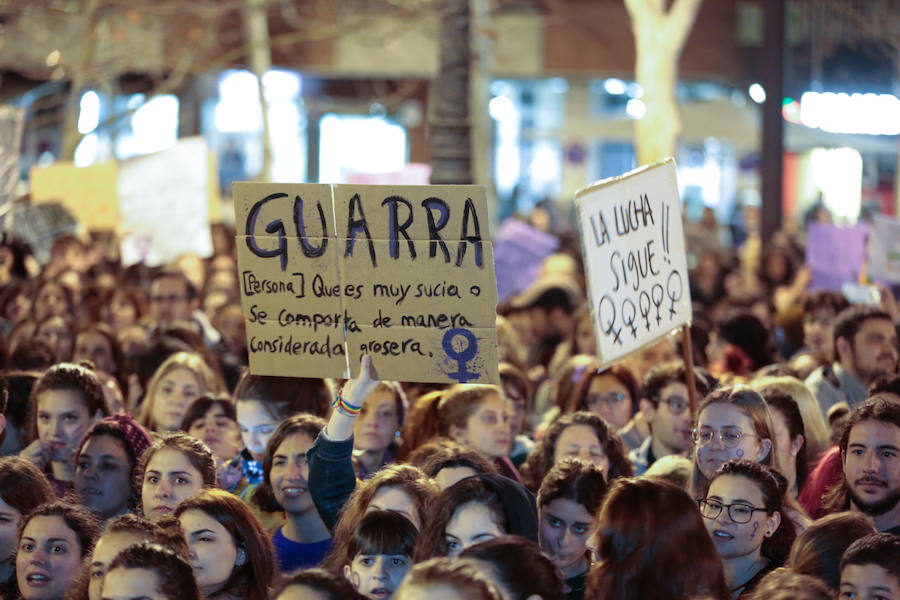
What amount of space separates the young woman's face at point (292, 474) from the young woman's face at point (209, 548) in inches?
29.1

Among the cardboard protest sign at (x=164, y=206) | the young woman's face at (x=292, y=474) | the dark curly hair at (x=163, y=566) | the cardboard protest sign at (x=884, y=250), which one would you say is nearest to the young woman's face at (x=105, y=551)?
the dark curly hair at (x=163, y=566)

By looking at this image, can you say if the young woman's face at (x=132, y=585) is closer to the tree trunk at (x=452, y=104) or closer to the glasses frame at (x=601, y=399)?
the glasses frame at (x=601, y=399)

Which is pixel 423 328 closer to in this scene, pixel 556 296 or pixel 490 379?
pixel 490 379

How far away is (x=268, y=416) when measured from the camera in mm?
6648

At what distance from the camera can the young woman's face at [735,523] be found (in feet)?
16.4

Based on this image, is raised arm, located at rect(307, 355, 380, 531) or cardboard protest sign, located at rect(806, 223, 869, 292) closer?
raised arm, located at rect(307, 355, 380, 531)

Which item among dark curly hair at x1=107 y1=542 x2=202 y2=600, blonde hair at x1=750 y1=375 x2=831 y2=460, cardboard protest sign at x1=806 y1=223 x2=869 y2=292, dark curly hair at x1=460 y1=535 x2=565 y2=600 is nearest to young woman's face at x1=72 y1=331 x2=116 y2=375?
blonde hair at x1=750 y1=375 x2=831 y2=460

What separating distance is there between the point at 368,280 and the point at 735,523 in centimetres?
165

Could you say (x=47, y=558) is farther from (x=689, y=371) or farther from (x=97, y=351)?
(x=97, y=351)

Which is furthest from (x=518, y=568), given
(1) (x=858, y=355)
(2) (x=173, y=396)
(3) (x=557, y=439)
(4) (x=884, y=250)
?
(4) (x=884, y=250)

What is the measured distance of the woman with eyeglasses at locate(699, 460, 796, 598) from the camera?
197 inches

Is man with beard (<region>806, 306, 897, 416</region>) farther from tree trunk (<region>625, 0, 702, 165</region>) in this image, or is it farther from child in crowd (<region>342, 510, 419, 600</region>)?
tree trunk (<region>625, 0, 702, 165</region>)

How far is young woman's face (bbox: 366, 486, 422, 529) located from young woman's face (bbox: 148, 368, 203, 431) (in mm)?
2799

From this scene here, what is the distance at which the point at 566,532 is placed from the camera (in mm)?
5211
